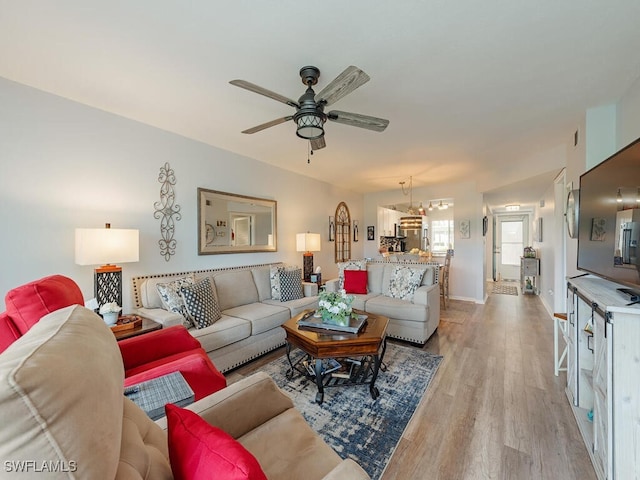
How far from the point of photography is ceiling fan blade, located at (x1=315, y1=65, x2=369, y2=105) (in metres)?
1.56

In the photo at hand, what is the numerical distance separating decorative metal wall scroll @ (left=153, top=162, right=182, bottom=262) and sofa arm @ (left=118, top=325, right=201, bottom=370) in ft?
4.53

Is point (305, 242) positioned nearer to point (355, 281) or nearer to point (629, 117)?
point (355, 281)

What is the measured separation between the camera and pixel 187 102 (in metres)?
2.49

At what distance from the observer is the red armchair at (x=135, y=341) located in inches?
49.4

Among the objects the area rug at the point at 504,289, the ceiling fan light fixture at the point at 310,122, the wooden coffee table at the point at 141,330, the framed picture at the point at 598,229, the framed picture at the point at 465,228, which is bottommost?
the area rug at the point at 504,289

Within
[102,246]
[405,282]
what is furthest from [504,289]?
[102,246]

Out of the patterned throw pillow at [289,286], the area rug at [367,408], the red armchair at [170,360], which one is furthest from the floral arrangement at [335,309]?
the patterned throw pillow at [289,286]

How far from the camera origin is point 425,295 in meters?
3.39

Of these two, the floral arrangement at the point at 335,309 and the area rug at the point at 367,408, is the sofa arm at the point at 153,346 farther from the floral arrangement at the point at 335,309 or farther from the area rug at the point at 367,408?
the floral arrangement at the point at 335,309

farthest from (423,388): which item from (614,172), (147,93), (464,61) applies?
(147,93)

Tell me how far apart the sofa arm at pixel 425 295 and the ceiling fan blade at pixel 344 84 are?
2.55 metres

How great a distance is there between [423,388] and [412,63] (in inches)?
103

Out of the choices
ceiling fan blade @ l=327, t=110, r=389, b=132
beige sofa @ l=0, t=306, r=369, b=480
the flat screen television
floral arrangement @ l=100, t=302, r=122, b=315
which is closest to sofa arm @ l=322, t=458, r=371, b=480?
beige sofa @ l=0, t=306, r=369, b=480

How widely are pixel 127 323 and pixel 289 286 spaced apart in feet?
6.17
